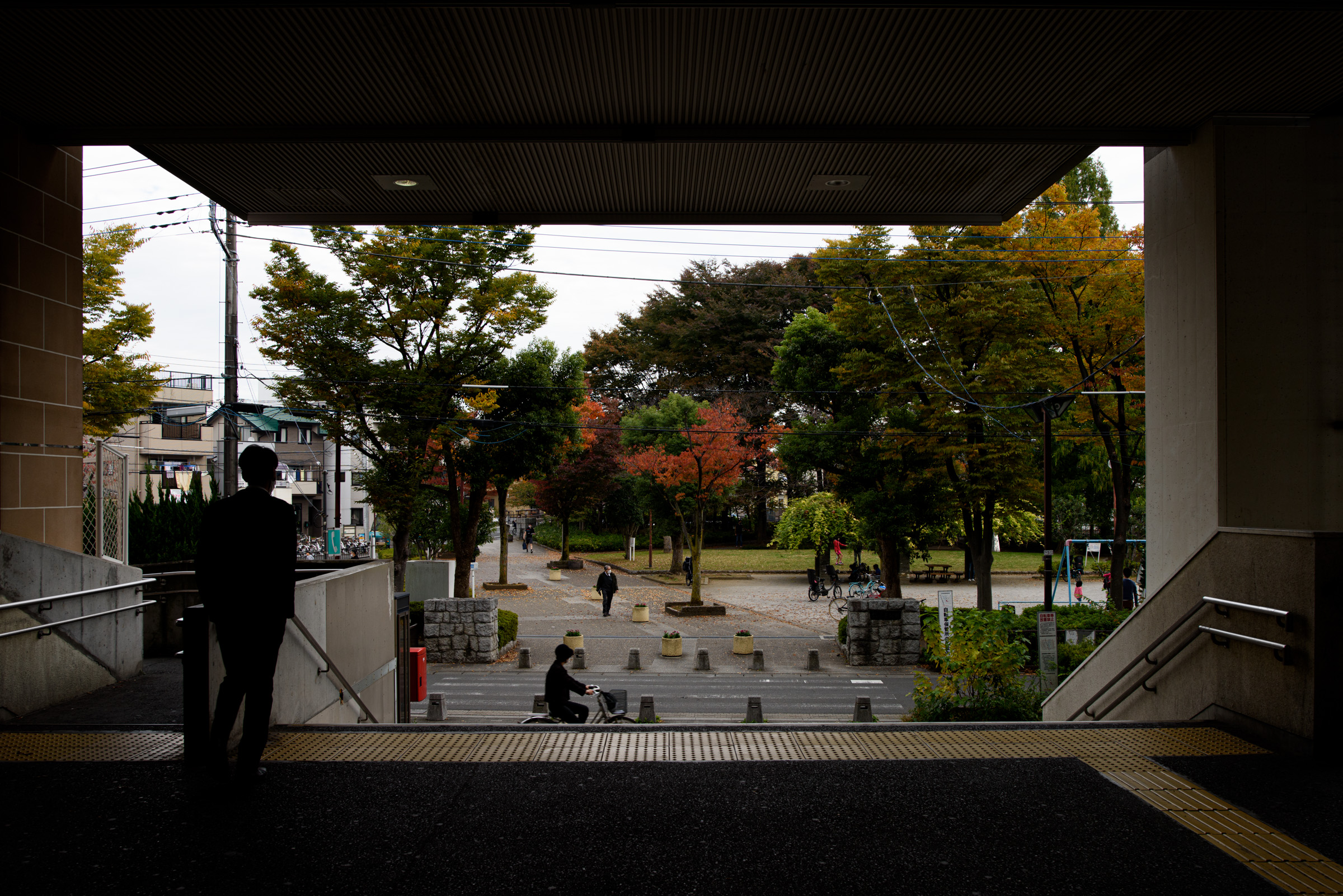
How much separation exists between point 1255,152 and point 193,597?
11079 millimetres

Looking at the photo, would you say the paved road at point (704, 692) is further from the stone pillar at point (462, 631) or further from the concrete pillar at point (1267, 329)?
the concrete pillar at point (1267, 329)

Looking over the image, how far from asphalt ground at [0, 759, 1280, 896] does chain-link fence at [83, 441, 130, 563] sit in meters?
4.52

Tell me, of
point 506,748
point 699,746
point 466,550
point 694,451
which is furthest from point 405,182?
point 694,451

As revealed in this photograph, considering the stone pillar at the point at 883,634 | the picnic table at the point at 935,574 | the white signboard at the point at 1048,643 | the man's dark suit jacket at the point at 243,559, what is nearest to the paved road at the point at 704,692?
the stone pillar at the point at 883,634

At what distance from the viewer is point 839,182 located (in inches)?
302

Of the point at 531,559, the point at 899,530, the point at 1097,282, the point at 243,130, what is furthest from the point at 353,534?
the point at 243,130

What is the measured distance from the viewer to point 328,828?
11.5 ft

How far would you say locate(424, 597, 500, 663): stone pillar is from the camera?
20.3 metres

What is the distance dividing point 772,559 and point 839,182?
128ft

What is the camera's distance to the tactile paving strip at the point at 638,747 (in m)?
4.51

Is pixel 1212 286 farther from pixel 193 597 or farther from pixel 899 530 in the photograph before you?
pixel 899 530

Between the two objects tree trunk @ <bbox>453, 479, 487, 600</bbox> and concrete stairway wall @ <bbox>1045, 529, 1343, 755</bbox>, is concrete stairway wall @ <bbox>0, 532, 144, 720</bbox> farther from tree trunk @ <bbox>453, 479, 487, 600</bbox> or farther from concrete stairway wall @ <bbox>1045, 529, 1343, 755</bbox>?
tree trunk @ <bbox>453, 479, 487, 600</bbox>

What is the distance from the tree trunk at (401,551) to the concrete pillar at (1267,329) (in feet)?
65.6

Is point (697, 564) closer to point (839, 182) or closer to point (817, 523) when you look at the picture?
point (817, 523)
